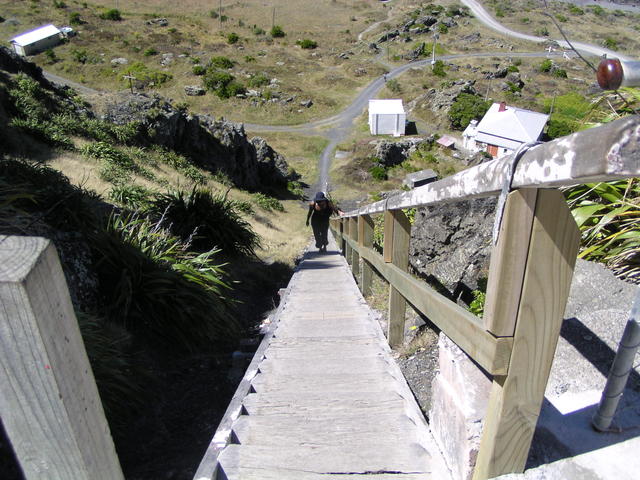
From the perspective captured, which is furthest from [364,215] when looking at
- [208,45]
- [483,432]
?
[208,45]

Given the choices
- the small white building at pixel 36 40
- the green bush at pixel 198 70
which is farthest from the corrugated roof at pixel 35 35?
the green bush at pixel 198 70

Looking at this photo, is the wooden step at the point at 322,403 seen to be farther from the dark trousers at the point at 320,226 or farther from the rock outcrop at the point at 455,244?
the dark trousers at the point at 320,226

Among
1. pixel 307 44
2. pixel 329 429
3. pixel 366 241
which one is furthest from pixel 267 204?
pixel 307 44

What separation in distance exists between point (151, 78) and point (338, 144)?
23823mm

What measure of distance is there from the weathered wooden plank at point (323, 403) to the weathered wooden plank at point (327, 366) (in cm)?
36

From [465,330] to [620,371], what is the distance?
A: 489 millimetres

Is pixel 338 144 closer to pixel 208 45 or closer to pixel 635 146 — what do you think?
pixel 208 45

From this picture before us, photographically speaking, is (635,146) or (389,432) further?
(389,432)

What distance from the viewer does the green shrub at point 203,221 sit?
8406mm

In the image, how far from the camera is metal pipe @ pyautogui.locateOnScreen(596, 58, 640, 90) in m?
0.94

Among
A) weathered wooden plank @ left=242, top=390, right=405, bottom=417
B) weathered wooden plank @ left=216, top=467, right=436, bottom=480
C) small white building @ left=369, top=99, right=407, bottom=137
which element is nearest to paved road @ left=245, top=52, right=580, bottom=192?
small white building @ left=369, top=99, right=407, bottom=137

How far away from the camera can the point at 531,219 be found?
1.22 meters

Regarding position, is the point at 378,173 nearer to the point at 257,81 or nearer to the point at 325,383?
the point at 257,81

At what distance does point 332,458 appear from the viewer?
6.78 feet
